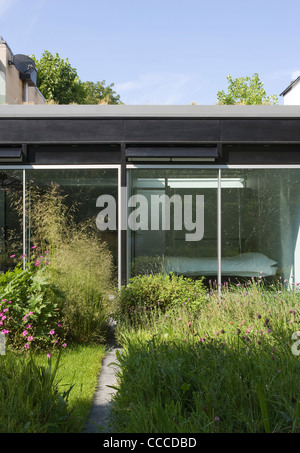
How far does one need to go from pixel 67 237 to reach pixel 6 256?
1577mm

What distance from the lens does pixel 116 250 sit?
7.73 m

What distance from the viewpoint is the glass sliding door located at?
25.5 feet

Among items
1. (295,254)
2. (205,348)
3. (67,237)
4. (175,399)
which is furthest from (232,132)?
(175,399)

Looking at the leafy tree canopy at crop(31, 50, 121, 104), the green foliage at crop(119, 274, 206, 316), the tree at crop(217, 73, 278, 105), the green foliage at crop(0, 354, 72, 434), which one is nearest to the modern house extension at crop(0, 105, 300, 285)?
the green foliage at crop(119, 274, 206, 316)

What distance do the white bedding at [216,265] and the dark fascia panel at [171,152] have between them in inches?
72.0

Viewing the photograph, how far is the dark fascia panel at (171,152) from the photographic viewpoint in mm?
7660

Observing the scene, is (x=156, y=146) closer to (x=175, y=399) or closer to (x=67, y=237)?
(x=67, y=237)

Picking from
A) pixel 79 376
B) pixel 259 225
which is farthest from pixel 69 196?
pixel 79 376

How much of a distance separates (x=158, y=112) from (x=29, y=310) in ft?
14.8

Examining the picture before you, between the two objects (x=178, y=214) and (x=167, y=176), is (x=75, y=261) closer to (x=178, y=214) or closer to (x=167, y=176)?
(x=178, y=214)

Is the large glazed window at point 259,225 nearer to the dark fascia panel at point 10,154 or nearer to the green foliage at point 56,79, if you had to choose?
the dark fascia panel at point 10,154

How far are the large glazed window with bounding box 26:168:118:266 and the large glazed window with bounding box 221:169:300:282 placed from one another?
206cm

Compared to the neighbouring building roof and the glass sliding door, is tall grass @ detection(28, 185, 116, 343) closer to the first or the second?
the glass sliding door
